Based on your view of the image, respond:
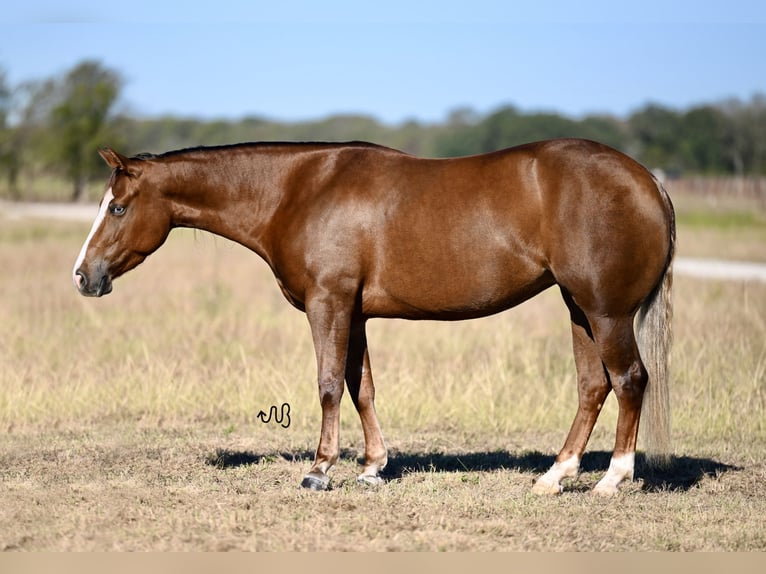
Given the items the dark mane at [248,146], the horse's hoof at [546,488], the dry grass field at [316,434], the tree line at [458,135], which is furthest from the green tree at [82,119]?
the horse's hoof at [546,488]

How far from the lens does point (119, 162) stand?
19.7 ft

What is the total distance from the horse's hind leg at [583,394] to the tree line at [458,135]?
40676 millimetres

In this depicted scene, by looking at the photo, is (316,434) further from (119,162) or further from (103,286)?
(119,162)

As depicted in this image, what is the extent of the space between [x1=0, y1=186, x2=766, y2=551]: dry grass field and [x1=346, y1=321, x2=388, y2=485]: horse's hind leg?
0.74ft

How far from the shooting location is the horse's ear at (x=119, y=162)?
237 inches

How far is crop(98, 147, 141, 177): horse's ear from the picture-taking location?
6008mm

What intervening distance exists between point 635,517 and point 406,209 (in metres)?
2.29

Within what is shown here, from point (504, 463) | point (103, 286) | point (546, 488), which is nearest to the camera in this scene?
point (546, 488)

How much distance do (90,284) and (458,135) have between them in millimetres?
65081

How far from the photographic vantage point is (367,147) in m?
6.24

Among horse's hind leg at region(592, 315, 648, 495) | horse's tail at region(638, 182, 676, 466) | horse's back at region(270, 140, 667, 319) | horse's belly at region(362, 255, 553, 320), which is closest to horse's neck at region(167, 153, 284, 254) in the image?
horse's back at region(270, 140, 667, 319)

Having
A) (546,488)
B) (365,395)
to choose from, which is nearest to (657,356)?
(546,488)

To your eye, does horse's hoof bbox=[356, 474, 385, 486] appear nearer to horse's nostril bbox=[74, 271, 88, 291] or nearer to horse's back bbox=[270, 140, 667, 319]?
horse's back bbox=[270, 140, 667, 319]

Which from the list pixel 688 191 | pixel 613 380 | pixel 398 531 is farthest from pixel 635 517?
pixel 688 191
